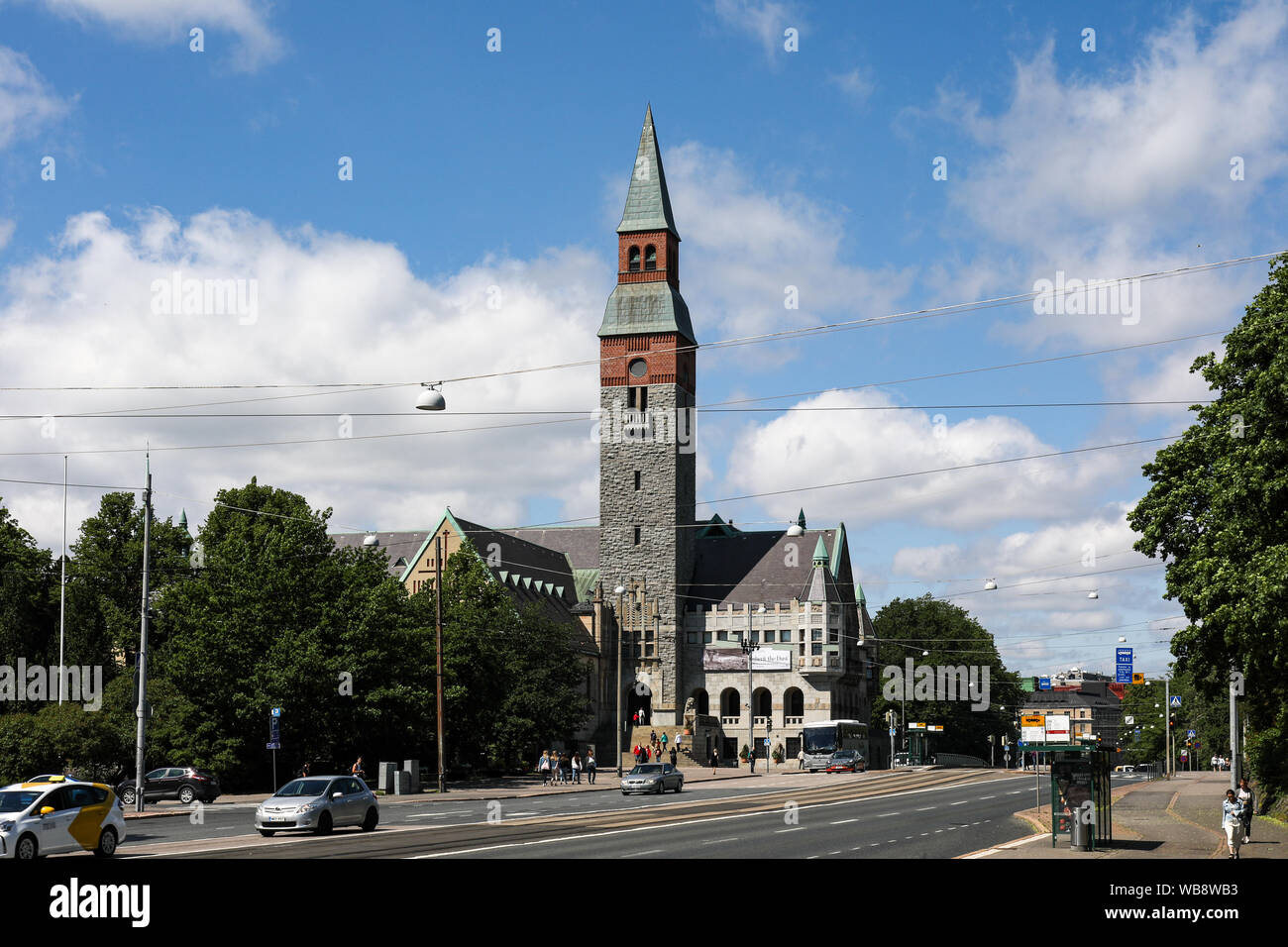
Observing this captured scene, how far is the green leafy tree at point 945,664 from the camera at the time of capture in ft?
374

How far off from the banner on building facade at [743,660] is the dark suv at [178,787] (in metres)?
60.8

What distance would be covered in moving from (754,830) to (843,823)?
3982 millimetres

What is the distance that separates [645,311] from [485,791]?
54.0 metres

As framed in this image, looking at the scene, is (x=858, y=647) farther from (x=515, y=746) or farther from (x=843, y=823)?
(x=843, y=823)

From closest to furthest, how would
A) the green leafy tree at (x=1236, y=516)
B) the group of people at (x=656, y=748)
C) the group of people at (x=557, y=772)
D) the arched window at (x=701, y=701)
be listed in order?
1. the green leafy tree at (x=1236, y=516)
2. the group of people at (x=557, y=772)
3. the group of people at (x=656, y=748)
4. the arched window at (x=701, y=701)

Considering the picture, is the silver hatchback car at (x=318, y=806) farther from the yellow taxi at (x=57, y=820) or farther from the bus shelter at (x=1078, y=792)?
the bus shelter at (x=1078, y=792)

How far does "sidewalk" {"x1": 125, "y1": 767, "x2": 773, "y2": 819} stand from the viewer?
4388 cm

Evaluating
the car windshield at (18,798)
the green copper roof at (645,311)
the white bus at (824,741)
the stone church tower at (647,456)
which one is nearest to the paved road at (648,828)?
the car windshield at (18,798)

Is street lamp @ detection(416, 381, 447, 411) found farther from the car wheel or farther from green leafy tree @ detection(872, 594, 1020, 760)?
green leafy tree @ detection(872, 594, 1020, 760)

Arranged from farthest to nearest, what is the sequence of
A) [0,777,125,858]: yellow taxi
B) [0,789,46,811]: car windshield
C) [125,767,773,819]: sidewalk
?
1. [125,767,773,819]: sidewalk
2. [0,789,46,811]: car windshield
3. [0,777,125,858]: yellow taxi

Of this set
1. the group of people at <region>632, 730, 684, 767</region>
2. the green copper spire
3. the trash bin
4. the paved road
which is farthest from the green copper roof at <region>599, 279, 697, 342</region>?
the trash bin

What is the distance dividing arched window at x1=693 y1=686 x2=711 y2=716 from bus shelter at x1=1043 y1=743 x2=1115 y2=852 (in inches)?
3073
